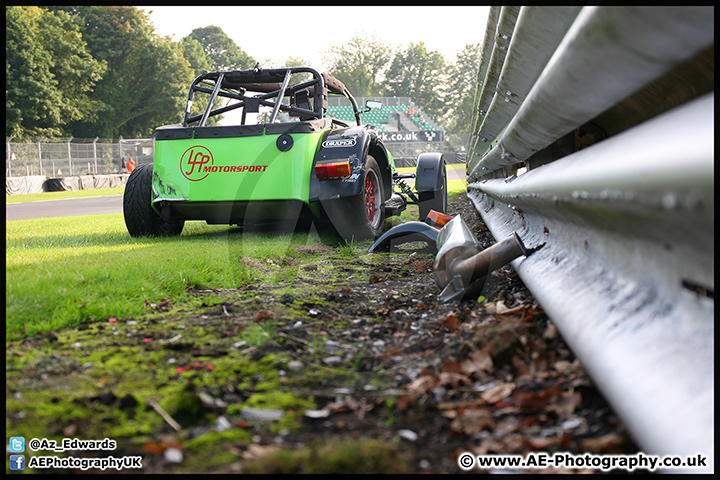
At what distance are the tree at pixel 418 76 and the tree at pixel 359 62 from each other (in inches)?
164

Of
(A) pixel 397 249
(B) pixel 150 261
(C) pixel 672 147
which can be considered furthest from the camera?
(A) pixel 397 249

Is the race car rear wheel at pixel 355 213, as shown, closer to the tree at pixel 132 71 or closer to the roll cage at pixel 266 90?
the roll cage at pixel 266 90

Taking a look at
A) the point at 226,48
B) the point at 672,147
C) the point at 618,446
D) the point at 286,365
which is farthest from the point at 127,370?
the point at 226,48

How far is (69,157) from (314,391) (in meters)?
39.6

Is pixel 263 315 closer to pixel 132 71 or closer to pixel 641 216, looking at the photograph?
pixel 641 216

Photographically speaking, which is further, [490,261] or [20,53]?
[20,53]

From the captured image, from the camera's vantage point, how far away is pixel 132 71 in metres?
58.1

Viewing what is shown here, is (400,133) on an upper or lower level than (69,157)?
upper

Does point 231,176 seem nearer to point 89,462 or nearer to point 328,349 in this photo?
point 328,349

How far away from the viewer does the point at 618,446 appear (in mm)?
1053

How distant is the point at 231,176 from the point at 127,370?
3455 mm

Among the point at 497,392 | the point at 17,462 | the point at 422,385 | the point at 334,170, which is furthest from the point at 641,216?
the point at 334,170

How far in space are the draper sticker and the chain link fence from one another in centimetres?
2602

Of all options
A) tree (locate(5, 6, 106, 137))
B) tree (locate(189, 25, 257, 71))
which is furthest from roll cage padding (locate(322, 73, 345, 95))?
tree (locate(189, 25, 257, 71))
